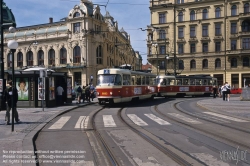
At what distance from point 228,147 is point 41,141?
532 centimetres

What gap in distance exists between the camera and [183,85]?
3612cm

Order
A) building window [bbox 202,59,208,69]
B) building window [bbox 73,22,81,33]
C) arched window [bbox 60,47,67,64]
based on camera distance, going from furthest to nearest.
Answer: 1. arched window [bbox 60,47,67,64]
2. building window [bbox 73,22,81,33]
3. building window [bbox 202,59,208,69]

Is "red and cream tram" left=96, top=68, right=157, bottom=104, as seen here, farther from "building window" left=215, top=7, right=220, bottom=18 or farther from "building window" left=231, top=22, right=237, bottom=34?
"building window" left=215, top=7, right=220, bottom=18

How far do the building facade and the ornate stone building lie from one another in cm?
823

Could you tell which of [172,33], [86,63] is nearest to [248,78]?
[172,33]

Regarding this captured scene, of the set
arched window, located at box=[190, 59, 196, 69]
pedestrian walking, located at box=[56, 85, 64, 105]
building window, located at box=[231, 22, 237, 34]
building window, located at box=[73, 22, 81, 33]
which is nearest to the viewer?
pedestrian walking, located at box=[56, 85, 64, 105]

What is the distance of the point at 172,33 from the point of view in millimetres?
58969

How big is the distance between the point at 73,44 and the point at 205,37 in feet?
83.2

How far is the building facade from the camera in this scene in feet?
175

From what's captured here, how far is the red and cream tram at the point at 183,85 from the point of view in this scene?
3450 centimetres

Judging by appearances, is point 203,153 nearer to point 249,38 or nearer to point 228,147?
point 228,147

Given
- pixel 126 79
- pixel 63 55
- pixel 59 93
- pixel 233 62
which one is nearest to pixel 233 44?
pixel 233 62

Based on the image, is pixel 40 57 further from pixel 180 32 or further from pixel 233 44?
pixel 233 44

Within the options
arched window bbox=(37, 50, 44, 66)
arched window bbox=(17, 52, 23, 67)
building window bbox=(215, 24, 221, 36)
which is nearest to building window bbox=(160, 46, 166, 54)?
building window bbox=(215, 24, 221, 36)
